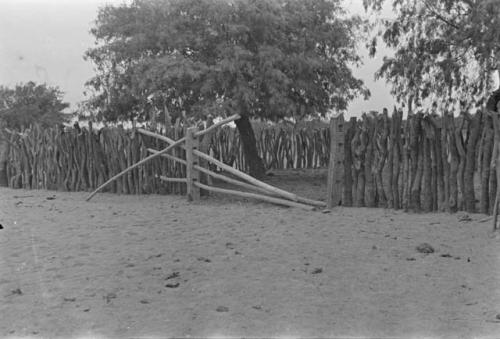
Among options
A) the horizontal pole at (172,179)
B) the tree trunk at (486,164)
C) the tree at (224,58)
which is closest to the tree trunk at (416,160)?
the tree trunk at (486,164)

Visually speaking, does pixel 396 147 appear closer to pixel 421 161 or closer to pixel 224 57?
pixel 421 161

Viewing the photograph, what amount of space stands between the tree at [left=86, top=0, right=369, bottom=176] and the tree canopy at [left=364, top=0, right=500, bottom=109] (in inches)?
65.2

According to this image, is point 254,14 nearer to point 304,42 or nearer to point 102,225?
point 304,42

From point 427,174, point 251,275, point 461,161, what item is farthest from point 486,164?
point 251,275

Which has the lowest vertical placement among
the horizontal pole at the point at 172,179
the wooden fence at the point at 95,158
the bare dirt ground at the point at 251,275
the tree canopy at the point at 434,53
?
the bare dirt ground at the point at 251,275

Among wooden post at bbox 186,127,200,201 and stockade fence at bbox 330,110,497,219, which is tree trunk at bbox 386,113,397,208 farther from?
wooden post at bbox 186,127,200,201

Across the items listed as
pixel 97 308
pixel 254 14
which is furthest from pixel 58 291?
pixel 254 14

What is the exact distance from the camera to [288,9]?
40.3 ft

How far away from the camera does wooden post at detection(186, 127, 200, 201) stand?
8.95 meters

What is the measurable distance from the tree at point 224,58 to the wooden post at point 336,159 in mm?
3708

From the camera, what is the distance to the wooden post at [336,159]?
7.66 metres

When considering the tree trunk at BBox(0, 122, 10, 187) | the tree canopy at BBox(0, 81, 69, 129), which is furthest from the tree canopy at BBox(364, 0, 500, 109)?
the tree canopy at BBox(0, 81, 69, 129)

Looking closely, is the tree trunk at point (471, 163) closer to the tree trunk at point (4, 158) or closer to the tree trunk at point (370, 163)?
the tree trunk at point (370, 163)

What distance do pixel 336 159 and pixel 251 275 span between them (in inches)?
148
